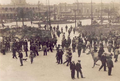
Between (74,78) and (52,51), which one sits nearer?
(74,78)

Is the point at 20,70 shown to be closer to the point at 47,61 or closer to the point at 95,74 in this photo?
the point at 47,61

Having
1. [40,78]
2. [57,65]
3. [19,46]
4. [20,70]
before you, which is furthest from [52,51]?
[40,78]

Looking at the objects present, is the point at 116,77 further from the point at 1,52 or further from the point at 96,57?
the point at 1,52

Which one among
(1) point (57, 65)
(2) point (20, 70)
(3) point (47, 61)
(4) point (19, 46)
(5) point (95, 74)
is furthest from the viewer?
(4) point (19, 46)

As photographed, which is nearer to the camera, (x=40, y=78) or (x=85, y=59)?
(x=40, y=78)

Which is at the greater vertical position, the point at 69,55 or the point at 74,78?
the point at 69,55

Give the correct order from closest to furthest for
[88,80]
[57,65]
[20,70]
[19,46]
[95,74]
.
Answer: [88,80], [95,74], [20,70], [57,65], [19,46]

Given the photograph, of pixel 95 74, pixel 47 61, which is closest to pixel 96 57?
pixel 95 74

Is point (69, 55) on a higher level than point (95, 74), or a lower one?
higher

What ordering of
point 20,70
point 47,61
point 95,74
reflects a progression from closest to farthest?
point 95,74 < point 20,70 < point 47,61
